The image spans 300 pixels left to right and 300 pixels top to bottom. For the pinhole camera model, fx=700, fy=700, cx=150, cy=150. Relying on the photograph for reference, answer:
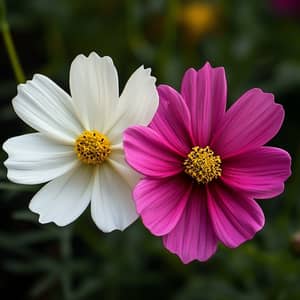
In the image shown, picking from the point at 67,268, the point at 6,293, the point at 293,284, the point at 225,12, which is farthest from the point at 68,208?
the point at 225,12

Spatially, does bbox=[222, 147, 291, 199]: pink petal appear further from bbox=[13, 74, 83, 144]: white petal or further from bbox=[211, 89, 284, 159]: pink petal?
bbox=[13, 74, 83, 144]: white petal

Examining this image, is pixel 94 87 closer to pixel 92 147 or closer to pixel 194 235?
pixel 92 147

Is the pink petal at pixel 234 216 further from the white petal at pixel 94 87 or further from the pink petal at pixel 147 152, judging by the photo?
the white petal at pixel 94 87

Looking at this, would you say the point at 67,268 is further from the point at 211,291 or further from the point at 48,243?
the point at 48,243

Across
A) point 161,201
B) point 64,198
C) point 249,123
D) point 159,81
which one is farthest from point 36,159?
point 159,81

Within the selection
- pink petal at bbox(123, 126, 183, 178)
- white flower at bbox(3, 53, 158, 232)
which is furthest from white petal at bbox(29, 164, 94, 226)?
pink petal at bbox(123, 126, 183, 178)

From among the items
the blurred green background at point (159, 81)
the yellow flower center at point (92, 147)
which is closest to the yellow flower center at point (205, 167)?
the yellow flower center at point (92, 147)
